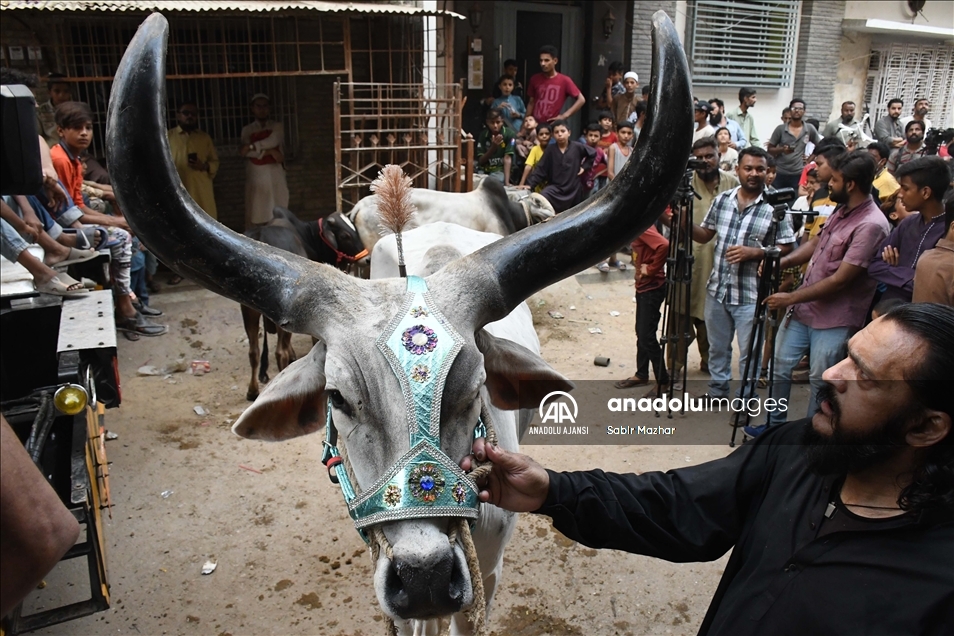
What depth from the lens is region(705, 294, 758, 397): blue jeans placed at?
227 inches

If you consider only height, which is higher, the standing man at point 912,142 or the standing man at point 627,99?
the standing man at point 627,99

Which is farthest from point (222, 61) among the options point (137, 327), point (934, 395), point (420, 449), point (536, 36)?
point (934, 395)

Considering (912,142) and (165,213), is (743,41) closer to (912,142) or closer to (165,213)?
(912,142)

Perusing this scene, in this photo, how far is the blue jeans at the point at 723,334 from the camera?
5758 mm

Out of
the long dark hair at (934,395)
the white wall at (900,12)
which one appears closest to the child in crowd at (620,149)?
the long dark hair at (934,395)

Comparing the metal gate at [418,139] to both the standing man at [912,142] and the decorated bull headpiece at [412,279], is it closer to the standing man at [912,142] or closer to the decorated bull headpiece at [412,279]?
the standing man at [912,142]

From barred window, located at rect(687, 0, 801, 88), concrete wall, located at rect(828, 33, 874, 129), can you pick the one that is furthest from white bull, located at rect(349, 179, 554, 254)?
concrete wall, located at rect(828, 33, 874, 129)

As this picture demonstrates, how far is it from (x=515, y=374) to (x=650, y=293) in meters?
3.91

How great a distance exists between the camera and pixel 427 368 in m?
2.06

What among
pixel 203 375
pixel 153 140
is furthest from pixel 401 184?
pixel 203 375

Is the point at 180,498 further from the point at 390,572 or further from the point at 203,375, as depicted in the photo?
the point at 390,572

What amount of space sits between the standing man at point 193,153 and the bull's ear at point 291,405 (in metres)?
7.31

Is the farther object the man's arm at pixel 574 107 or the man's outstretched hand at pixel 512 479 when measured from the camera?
the man's arm at pixel 574 107

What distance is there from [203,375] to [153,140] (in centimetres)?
517
